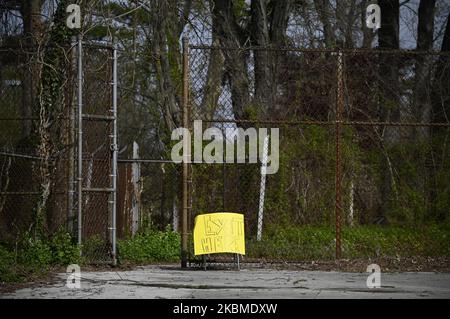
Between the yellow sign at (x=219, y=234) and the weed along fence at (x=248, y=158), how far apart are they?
16 centimetres

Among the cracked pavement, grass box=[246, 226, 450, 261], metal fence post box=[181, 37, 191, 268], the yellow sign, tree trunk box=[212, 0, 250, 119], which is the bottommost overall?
the cracked pavement

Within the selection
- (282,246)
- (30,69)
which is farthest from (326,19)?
(30,69)

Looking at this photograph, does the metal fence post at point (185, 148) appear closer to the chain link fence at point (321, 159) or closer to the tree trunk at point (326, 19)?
the chain link fence at point (321, 159)

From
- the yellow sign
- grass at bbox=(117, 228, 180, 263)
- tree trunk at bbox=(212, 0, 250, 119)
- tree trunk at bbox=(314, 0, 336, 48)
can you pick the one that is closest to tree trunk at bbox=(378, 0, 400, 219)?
tree trunk at bbox=(314, 0, 336, 48)

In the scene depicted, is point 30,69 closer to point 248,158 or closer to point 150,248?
point 150,248

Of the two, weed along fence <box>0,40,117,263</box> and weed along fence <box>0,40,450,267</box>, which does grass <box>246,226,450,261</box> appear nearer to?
weed along fence <box>0,40,450,267</box>

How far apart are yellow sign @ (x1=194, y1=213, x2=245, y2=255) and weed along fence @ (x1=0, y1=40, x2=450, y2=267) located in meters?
0.16

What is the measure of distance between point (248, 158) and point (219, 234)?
9.57 ft

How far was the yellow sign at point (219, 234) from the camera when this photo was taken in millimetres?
11281

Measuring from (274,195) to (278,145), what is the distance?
959 mm

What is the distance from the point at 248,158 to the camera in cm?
1398

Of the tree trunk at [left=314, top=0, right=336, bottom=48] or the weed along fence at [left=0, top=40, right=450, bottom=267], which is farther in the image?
the tree trunk at [left=314, top=0, right=336, bottom=48]

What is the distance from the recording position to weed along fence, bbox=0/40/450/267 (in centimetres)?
1177
